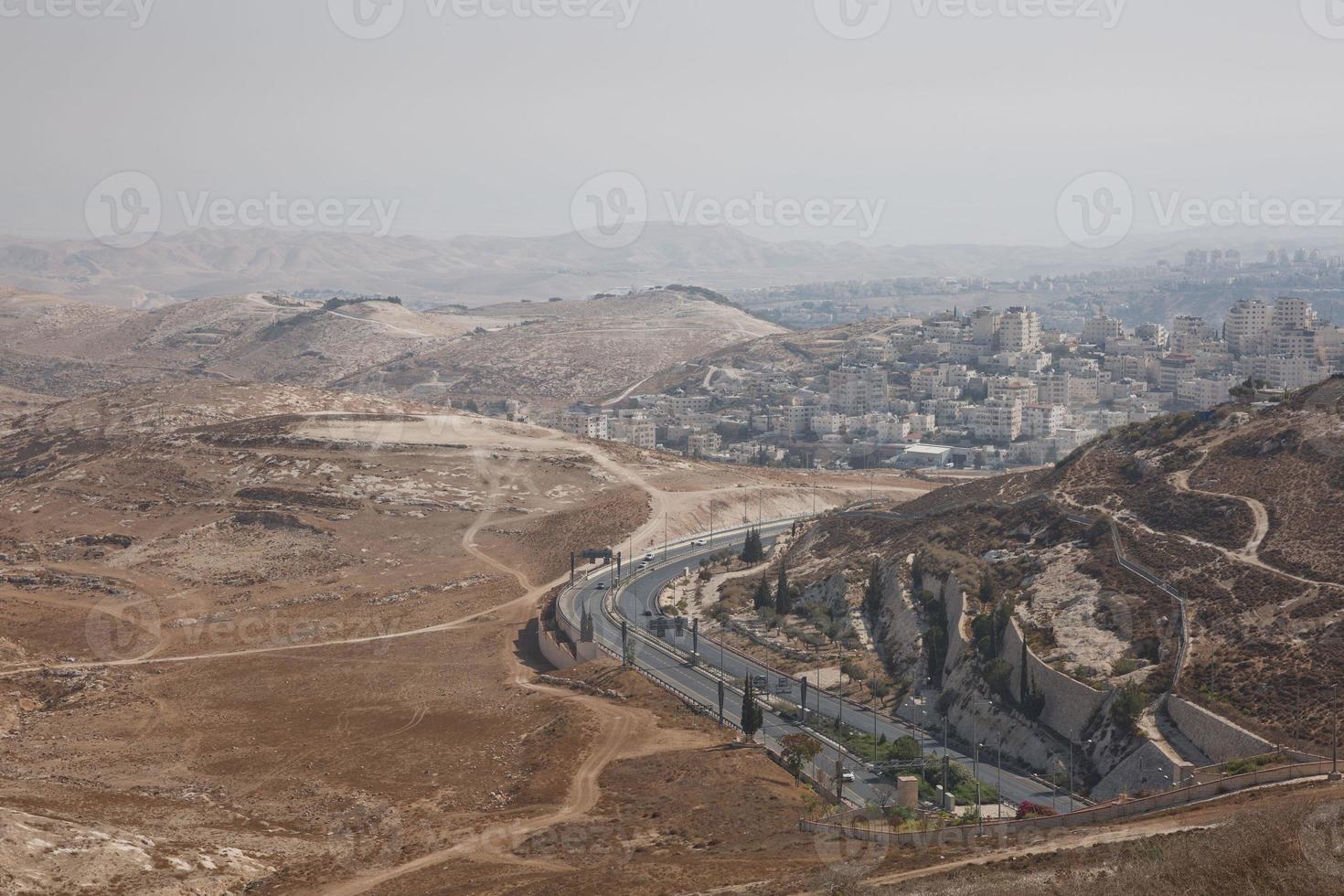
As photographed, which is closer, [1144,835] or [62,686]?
[1144,835]

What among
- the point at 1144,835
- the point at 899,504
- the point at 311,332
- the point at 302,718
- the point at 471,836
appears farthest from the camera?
the point at 311,332

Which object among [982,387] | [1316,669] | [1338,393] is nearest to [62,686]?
[1316,669]

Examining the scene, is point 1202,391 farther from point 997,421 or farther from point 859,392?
point 859,392

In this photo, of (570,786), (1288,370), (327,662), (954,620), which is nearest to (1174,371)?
(1288,370)

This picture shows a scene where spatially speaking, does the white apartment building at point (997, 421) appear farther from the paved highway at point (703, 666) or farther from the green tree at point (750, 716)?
the green tree at point (750, 716)

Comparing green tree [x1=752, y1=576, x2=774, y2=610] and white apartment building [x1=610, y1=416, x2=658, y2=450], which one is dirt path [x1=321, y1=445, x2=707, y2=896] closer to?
green tree [x1=752, y1=576, x2=774, y2=610]

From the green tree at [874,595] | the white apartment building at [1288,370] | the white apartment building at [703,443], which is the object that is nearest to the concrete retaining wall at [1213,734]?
the green tree at [874,595]

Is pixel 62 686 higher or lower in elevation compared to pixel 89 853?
lower

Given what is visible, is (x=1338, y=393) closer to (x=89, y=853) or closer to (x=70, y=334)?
(x=89, y=853)

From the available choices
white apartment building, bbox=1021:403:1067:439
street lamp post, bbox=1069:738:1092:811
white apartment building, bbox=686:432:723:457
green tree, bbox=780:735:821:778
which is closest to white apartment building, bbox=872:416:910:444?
white apartment building, bbox=1021:403:1067:439
